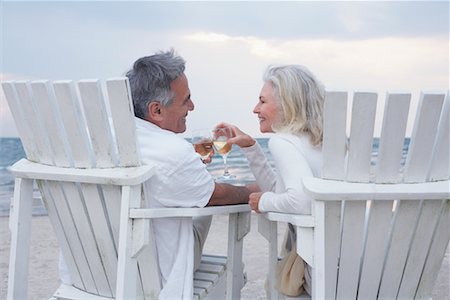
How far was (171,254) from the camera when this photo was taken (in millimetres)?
2395

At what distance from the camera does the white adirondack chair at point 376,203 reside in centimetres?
200

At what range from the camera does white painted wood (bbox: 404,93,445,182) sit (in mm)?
1984

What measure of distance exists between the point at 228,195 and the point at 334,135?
2.31 ft

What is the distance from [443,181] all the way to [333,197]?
44 cm

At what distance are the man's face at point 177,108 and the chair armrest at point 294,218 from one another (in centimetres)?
56

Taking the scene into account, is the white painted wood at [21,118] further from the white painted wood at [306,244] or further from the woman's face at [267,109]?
the white painted wood at [306,244]

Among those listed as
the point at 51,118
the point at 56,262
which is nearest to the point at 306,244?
the point at 51,118

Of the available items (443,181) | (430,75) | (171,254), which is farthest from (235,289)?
(430,75)

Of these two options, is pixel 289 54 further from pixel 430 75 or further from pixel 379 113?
pixel 379 113

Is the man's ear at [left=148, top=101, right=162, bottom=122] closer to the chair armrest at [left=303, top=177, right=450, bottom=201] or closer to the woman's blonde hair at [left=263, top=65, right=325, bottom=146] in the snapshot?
the woman's blonde hair at [left=263, top=65, right=325, bottom=146]

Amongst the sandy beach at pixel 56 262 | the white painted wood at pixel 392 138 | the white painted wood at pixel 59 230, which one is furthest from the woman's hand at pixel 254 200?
the sandy beach at pixel 56 262

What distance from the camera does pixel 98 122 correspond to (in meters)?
2.23

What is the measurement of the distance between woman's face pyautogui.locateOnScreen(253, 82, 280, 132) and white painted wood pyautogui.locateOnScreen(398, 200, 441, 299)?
73cm

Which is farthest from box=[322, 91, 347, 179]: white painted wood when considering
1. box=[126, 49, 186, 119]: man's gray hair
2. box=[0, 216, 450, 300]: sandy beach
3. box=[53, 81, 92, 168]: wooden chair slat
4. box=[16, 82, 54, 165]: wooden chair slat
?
box=[0, 216, 450, 300]: sandy beach
